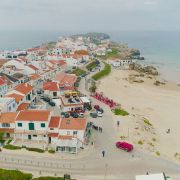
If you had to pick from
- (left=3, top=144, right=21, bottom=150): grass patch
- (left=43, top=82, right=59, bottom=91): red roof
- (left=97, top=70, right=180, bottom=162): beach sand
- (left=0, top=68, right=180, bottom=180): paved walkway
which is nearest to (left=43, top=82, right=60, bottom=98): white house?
(left=43, top=82, right=59, bottom=91): red roof

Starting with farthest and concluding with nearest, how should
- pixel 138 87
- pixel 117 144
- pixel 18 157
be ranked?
pixel 138 87, pixel 117 144, pixel 18 157

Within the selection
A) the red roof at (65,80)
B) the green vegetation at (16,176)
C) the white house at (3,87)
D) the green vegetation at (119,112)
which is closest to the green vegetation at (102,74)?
the red roof at (65,80)

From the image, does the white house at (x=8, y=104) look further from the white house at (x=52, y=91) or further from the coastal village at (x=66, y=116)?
the white house at (x=52, y=91)

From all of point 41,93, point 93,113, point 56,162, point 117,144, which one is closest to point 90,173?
point 56,162

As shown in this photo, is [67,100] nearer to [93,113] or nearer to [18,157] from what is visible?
[93,113]

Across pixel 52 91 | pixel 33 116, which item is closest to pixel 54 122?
pixel 33 116

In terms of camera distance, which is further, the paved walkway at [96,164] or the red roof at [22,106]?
the red roof at [22,106]

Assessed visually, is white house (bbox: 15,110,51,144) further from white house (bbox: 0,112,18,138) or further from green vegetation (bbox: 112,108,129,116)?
green vegetation (bbox: 112,108,129,116)
